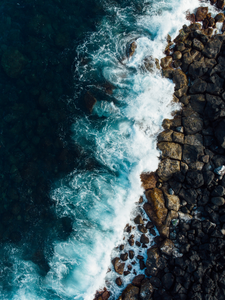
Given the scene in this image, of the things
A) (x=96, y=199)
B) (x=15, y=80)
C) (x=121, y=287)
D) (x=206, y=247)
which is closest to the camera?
(x=206, y=247)

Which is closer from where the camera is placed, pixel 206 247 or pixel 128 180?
pixel 206 247

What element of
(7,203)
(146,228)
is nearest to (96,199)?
(146,228)

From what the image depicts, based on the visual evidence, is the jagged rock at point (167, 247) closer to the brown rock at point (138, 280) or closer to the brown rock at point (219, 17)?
the brown rock at point (138, 280)

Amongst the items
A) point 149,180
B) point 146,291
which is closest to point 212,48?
point 149,180

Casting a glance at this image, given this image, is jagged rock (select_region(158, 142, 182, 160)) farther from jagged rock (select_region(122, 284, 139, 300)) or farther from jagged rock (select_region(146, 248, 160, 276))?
jagged rock (select_region(122, 284, 139, 300))

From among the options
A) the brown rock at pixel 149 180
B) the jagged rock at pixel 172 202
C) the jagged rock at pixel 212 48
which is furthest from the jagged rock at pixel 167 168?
the jagged rock at pixel 212 48

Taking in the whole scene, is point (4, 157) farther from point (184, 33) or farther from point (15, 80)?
point (184, 33)
